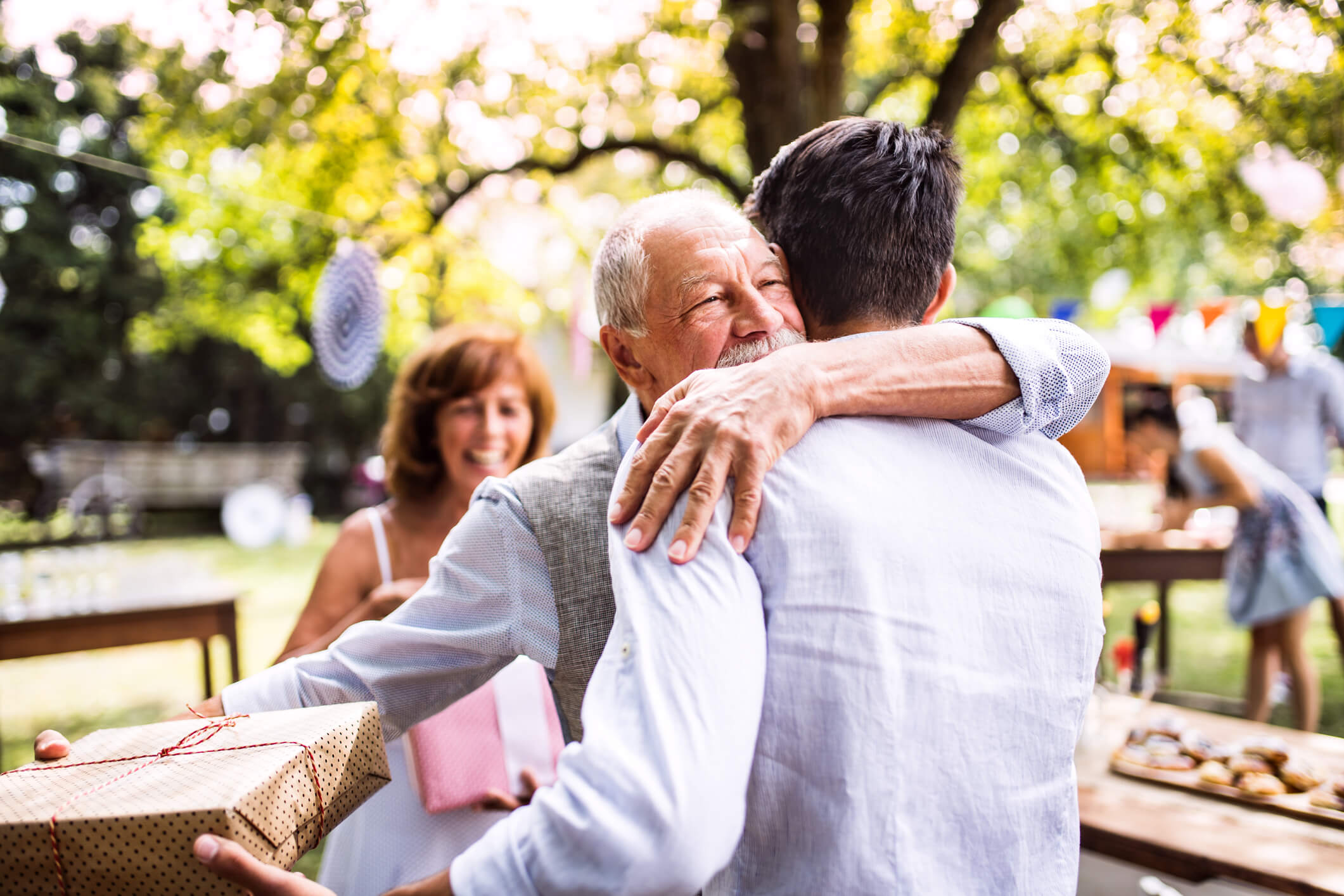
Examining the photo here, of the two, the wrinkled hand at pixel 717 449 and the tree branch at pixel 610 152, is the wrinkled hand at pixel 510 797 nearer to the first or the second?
the wrinkled hand at pixel 717 449

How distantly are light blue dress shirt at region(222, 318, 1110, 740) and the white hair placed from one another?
0.15m

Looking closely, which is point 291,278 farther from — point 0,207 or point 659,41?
point 0,207

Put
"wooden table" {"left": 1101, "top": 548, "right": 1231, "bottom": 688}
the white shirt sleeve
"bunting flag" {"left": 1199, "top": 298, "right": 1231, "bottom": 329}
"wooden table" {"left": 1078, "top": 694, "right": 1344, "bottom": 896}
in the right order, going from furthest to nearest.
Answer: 1. "bunting flag" {"left": 1199, "top": 298, "right": 1231, "bottom": 329}
2. "wooden table" {"left": 1101, "top": 548, "right": 1231, "bottom": 688}
3. "wooden table" {"left": 1078, "top": 694, "right": 1344, "bottom": 896}
4. the white shirt sleeve

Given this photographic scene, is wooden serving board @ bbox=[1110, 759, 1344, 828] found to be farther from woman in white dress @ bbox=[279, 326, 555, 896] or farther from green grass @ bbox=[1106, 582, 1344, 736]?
green grass @ bbox=[1106, 582, 1344, 736]

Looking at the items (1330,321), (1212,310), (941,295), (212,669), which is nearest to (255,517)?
(212,669)

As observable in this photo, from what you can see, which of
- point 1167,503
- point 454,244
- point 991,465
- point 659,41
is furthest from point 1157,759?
point 454,244

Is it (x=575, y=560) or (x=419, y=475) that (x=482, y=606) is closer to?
(x=575, y=560)

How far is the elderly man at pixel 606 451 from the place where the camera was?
114 cm

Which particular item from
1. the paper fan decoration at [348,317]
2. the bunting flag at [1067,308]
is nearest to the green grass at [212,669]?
the paper fan decoration at [348,317]

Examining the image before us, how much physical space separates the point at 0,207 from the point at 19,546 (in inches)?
537

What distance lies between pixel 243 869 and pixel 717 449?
666 millimetres

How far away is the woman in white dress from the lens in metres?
2.15

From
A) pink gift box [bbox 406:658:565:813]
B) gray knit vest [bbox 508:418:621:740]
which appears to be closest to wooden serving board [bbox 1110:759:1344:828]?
pink gift box [bbox 406:658:565:813]

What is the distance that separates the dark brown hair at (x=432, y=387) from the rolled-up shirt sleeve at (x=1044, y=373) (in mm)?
1735
